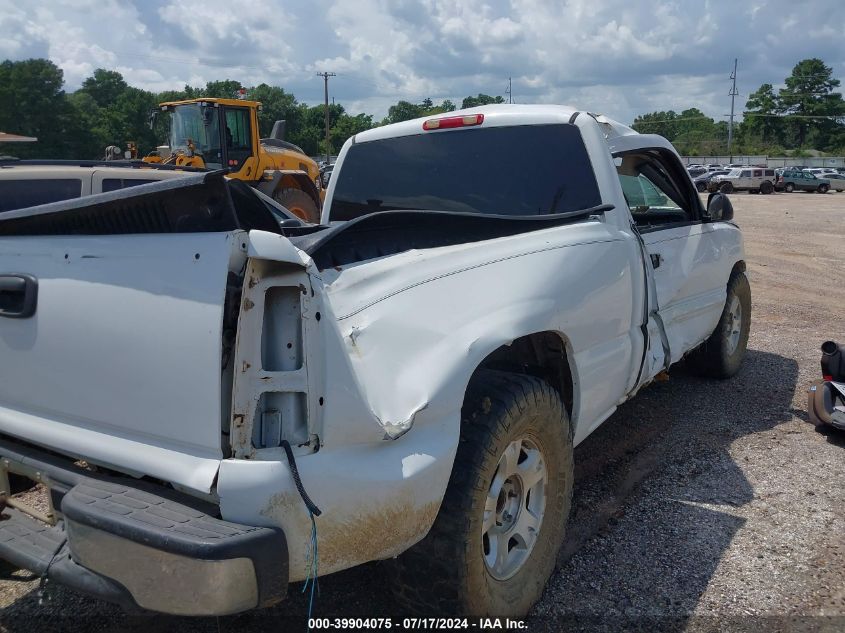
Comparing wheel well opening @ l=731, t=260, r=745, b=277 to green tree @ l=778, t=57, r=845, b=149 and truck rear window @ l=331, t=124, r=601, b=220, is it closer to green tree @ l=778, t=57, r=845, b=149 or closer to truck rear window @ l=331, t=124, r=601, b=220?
truck rear window @ l=331, t=124, r=601, b=220

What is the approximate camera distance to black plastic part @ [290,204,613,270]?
7.86ft

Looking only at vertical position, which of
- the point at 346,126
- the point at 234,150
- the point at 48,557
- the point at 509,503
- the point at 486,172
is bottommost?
the point at 509,503

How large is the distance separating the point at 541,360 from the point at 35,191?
6460 millimetres

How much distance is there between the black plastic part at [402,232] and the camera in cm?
240

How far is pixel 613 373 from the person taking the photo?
345cm

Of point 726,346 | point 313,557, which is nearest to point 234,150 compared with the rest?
point 726,346

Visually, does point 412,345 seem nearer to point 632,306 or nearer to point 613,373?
point 613,373

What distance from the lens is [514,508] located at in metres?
2.74

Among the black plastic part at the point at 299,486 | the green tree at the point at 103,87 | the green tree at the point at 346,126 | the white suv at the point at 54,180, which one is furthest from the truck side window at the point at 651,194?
the green tree at the point at 103,87

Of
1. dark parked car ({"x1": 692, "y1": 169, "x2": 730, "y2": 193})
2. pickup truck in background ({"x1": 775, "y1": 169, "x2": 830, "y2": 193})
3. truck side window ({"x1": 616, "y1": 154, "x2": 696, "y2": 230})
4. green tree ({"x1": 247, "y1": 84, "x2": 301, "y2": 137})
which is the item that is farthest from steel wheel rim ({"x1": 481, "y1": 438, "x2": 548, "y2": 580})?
green tree ({"x1": 247, "y1": 84, "x2": 301, "y2": 137})

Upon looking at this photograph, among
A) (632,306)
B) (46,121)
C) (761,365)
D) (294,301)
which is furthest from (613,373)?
(46,121)

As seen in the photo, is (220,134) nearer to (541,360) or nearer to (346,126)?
(541,360)

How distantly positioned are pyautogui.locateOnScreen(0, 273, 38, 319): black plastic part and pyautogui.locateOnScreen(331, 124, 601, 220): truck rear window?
7.19 ft

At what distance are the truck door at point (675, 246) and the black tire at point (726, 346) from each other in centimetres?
33
